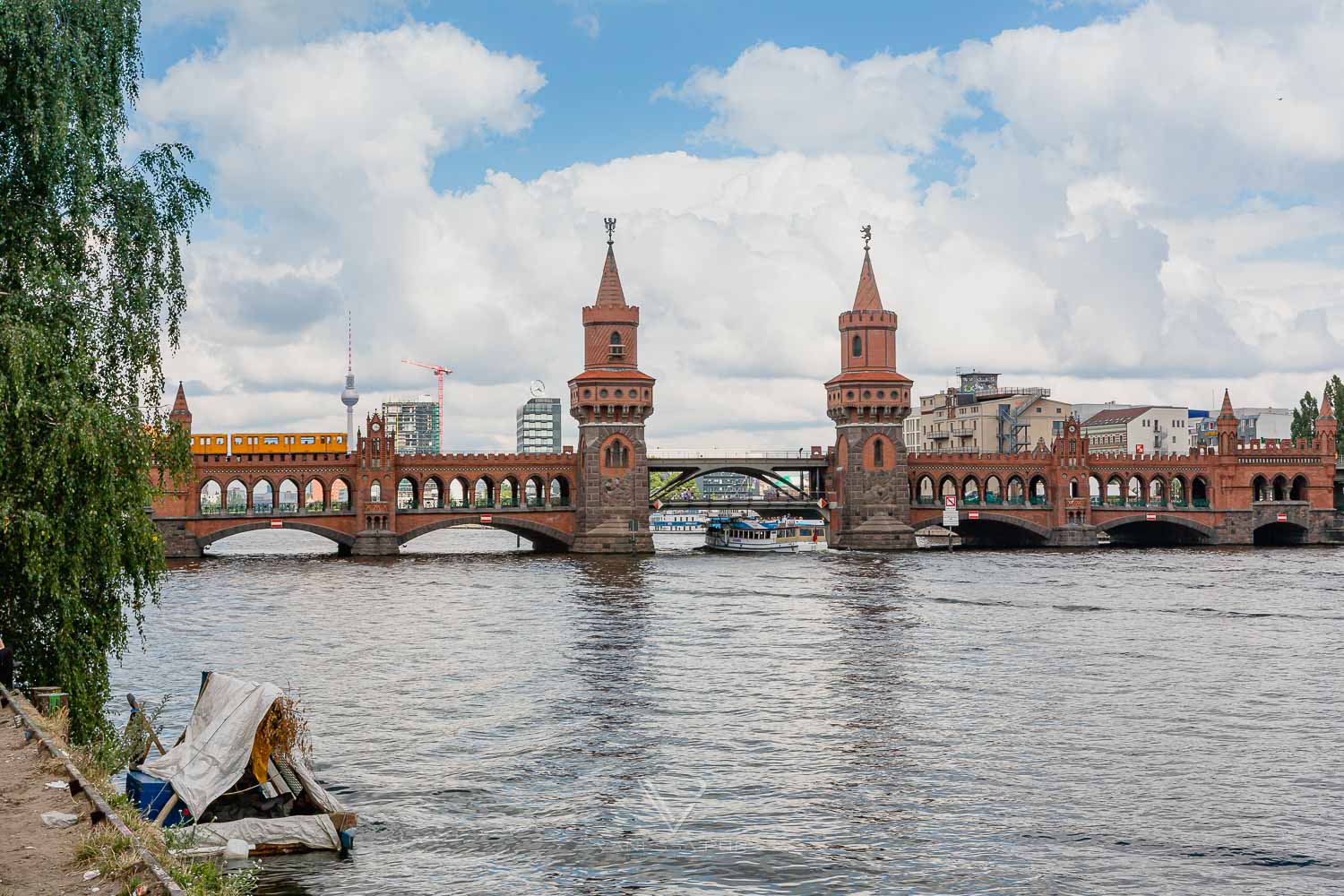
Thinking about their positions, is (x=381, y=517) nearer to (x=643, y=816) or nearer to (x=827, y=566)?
(x=827, y=566)

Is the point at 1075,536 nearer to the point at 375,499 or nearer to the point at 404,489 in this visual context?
the point at 375,499

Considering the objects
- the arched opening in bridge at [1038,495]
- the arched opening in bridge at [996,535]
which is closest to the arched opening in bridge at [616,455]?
the arched opening in bridge at [996,535]

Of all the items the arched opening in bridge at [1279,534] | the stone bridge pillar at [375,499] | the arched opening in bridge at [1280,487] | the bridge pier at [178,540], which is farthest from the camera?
the arched opening in bridge at [1280,487]

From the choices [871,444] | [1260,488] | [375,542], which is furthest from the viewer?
[1260,488]

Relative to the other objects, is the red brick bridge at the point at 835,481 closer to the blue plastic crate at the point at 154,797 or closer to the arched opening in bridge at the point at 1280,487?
the arched opening in bridge at the point at 1280,487

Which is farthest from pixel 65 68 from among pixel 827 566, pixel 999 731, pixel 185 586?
pixel 827 566

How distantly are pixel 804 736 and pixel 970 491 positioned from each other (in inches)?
4593

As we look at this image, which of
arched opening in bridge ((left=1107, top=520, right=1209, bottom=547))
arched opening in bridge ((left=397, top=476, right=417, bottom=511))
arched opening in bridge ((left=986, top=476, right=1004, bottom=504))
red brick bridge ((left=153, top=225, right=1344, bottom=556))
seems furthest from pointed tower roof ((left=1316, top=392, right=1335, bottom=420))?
arched opening in bridge ((left=397, top=476, right=417, bottom=511))

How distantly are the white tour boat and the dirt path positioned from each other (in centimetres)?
10502

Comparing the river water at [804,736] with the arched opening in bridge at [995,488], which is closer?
the river water at [804,736]

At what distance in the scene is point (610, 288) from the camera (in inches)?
4454

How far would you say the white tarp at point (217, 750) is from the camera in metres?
22.4

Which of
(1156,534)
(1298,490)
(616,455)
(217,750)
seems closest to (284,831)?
(217,750)

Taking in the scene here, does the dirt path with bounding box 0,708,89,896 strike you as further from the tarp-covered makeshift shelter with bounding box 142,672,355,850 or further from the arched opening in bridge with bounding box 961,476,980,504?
the arched opening in bridge with bounding box 961,476,980,504
